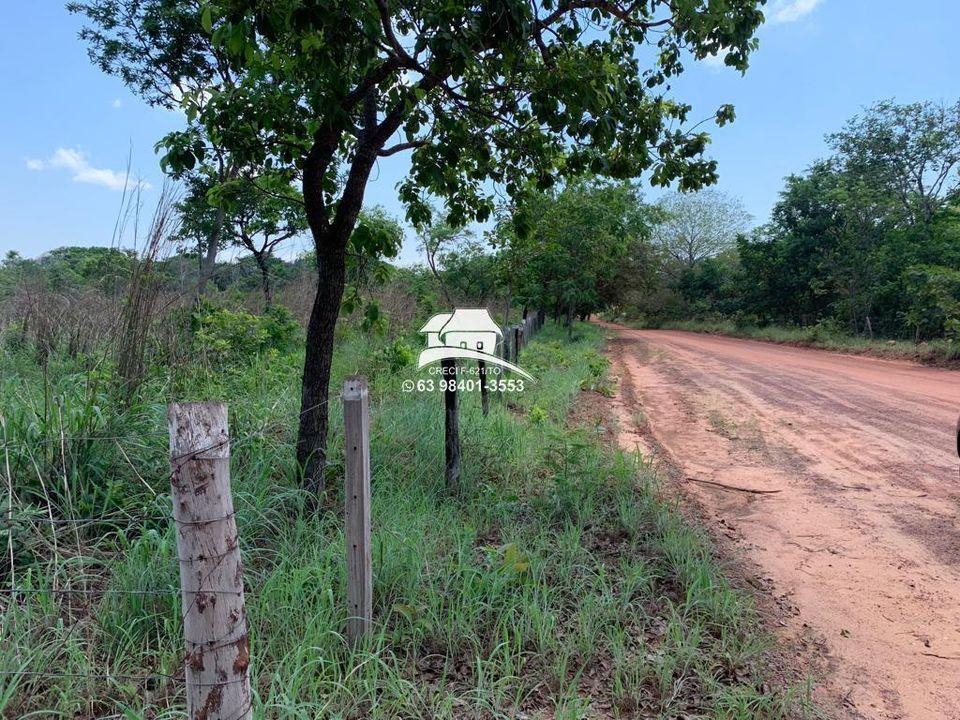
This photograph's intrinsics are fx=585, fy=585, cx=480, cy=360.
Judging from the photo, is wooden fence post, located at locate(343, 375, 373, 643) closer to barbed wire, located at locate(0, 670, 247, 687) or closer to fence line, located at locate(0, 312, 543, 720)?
fence line, located at locate(0, 312, 543, 720)

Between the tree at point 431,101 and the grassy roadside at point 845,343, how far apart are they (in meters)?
13.4

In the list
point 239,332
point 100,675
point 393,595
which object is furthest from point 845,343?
point 100,675

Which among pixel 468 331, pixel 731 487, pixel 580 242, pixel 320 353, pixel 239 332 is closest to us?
pixel 320 353

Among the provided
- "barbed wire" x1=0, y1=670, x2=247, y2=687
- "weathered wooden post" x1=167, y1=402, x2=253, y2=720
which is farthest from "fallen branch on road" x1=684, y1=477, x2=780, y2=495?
"weathered wooden post" x1=167, y1=402, x2=253, y2=720

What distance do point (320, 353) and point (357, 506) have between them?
5.22 feet

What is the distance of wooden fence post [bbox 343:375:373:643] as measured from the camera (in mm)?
2348

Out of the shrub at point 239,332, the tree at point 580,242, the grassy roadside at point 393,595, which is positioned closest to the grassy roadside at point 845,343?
the tree at point 580,242

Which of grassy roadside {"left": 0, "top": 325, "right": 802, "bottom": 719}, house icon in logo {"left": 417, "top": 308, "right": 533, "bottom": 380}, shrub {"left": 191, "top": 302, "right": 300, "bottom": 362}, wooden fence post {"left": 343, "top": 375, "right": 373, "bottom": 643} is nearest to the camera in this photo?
grassy roadside {"left": 0, "top": 325, "right": 802, "bottom": 719}

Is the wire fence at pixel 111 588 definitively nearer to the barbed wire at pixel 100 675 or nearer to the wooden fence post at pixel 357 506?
the barbed wire at pixel 100 675

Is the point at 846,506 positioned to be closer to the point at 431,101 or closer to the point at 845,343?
the point at 431,101

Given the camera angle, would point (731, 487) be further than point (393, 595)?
Yes

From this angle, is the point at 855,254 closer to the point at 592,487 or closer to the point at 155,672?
the point at 592,487

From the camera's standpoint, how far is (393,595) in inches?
109

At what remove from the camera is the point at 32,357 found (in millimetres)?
Result: 5367
